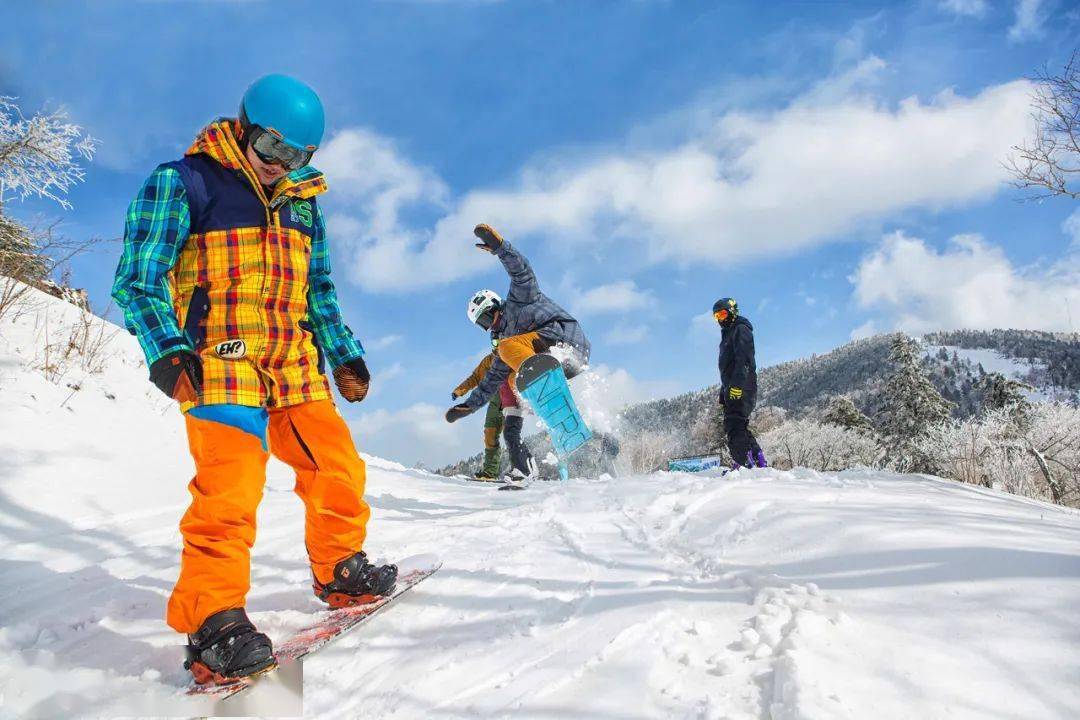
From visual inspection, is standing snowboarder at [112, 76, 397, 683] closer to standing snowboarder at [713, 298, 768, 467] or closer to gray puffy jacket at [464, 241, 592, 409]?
gray puffy jacket at [464, 241, 592, 409]

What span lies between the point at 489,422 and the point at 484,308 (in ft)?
6.08

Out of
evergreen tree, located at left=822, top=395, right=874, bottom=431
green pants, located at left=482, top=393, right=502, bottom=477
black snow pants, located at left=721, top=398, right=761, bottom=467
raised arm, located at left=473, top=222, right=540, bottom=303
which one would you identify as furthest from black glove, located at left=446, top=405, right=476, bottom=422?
evergreen tree, located at left=822, top=395, right=874, bottom=431

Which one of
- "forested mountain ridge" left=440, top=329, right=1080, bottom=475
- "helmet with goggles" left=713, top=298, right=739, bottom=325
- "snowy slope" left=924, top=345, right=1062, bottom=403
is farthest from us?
"snowy slope" left=924, top=345, right=1062, bottom=403

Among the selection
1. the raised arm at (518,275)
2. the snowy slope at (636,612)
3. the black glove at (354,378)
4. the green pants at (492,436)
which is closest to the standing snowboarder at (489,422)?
the green pants at (492,436)

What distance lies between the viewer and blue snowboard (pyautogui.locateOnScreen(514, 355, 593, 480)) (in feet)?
24.3

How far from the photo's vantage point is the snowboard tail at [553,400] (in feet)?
24.3

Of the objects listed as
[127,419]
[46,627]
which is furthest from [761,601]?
[127,419]

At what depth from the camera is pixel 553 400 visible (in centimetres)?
760

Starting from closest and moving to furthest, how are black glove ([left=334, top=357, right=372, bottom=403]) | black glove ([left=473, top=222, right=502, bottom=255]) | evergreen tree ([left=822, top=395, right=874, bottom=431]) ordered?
1. black glove ([left=334, top=357, right=372, bottom=403])
2. black glove ([left=473, top=222, right=502, bottom=255])
3. evergreen tree ([left=822, top=395, right=874, bottom=431])

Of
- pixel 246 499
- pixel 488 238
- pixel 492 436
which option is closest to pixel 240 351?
pixel 246 499

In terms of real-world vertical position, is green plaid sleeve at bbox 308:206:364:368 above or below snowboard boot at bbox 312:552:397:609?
above

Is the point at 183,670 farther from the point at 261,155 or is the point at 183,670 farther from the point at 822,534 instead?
the point at 822,534

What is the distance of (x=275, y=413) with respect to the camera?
8.58 feet

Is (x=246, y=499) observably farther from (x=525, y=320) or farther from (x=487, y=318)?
(x=487, y=318)
